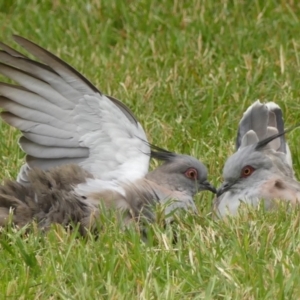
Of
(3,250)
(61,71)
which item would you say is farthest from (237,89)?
(3,250)

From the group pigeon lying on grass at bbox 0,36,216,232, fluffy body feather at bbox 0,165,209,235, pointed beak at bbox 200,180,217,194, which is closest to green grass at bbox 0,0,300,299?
pointed beak at bbox 200,180,217,194

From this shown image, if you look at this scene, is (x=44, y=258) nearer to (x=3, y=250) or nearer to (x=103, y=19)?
(x=3, y=250)

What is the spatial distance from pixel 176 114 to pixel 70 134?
154 centimetres

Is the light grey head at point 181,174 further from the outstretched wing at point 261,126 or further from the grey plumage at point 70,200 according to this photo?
the outstretched wing at point 261,126

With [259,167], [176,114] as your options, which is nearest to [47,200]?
[259,167]

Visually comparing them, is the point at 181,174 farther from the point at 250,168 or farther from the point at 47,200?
the point at 47,200

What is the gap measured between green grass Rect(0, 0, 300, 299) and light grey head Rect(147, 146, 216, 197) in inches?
6.0

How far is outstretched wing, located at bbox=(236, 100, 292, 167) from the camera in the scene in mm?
6496

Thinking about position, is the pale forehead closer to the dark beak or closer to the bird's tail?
the dark beak

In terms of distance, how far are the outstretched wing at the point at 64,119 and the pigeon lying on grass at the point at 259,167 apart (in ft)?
1.80

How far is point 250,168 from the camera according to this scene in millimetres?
6203

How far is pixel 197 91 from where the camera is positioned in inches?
299

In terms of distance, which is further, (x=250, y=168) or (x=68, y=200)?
(x=250, y=168)

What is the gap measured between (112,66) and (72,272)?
3672 millimetres
